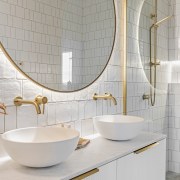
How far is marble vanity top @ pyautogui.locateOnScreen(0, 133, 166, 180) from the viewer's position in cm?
106

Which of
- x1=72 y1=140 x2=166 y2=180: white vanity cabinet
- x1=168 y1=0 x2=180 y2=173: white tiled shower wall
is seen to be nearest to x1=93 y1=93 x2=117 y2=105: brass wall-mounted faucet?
x1=72 y1=140 x2=166 y2=180: white vanity cabinet

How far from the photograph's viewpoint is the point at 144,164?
1.65m

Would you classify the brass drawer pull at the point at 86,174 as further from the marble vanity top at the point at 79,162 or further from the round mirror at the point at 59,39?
the round mirror at the point at 59,39

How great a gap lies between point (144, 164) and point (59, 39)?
1056mm

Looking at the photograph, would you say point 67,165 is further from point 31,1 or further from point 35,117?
point 31,1

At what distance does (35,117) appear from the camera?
57.6 inches

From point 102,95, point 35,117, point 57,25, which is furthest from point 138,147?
point 57,25

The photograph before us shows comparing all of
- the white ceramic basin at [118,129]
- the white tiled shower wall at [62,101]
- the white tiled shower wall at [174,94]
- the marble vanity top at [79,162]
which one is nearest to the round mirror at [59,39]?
the white tiled shower wall at [62,101]

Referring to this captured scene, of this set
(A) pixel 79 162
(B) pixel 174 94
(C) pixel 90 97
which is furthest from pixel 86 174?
(B) pixel 174 94

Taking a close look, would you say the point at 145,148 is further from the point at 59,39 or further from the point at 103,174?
the point at 59,39

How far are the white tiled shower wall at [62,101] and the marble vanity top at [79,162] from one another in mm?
202

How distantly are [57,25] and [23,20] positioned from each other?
27 centimetres

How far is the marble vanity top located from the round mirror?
47cm

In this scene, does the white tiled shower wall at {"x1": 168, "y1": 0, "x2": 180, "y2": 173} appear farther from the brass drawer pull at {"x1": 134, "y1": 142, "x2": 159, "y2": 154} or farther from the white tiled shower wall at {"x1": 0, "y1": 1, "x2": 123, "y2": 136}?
the brass drawer pull at {"x1": 134, "y1": 142, "x2": 159, "y2": 154}
